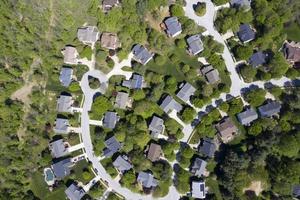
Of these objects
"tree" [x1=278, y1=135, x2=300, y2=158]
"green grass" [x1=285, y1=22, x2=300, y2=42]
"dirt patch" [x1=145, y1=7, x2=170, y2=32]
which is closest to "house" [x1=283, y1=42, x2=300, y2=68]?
A: "green grass" [x1=285, y1=22, x2=300, y2=42]

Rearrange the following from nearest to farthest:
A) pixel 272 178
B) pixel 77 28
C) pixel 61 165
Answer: pixel 272 178, pixel 61 165, pixel 77 28

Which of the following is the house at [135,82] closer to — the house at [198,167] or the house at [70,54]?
the house at [70,54]

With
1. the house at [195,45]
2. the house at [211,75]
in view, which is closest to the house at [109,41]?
the house at [195,45]

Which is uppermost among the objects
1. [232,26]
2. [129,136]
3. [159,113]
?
[232,26]

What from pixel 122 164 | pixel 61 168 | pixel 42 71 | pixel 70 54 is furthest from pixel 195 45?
pixel 61 168

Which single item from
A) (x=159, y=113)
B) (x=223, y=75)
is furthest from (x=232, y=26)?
(x=159, y=113)

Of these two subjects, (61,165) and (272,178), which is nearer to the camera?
(272,178)

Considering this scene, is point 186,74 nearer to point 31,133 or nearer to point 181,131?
point 181,131
